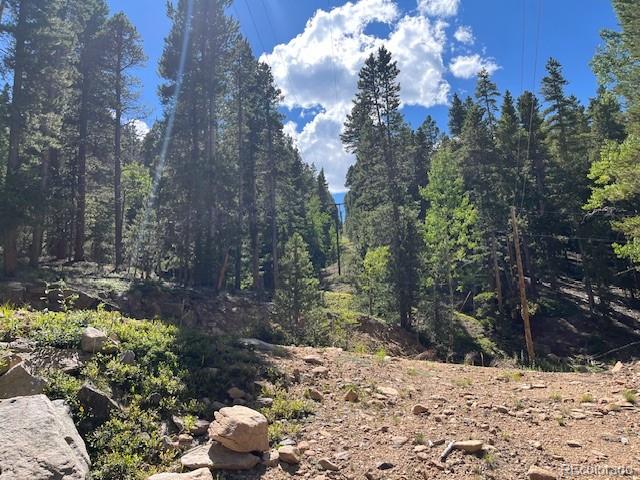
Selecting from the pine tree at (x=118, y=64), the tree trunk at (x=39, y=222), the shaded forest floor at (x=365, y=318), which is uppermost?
the pine tree at (x=118, y=64)

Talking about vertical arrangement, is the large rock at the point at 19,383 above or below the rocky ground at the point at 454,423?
above

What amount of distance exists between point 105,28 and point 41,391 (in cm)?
2803

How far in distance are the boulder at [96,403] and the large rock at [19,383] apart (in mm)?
523

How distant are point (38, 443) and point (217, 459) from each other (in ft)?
6.61

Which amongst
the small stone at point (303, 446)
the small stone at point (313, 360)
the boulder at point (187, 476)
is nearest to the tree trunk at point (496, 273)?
the small stone at point (313, 360)

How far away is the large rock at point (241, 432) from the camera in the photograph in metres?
5.36

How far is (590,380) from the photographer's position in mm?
9891

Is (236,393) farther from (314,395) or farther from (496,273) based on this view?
(496,273)

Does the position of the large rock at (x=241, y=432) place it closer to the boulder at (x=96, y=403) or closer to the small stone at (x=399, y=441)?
the boulder at (x=96, y=403)

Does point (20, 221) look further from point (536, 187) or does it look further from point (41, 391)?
point (536, 187)

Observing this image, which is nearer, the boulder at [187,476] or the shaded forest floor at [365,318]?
the boulder at [187,476]

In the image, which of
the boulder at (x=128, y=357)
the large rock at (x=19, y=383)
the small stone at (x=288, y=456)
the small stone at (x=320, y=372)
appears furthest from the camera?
the small stone at (x=320, y=372)

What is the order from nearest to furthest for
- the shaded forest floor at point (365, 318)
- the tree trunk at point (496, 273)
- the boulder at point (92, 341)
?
the boulder at point (92, 341)
the shaded forest floor at point (365, 318)
the tree trunk at point (496, 273)

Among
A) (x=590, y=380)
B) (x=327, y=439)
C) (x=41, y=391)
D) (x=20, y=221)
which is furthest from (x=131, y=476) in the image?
(x=20, y=221)
